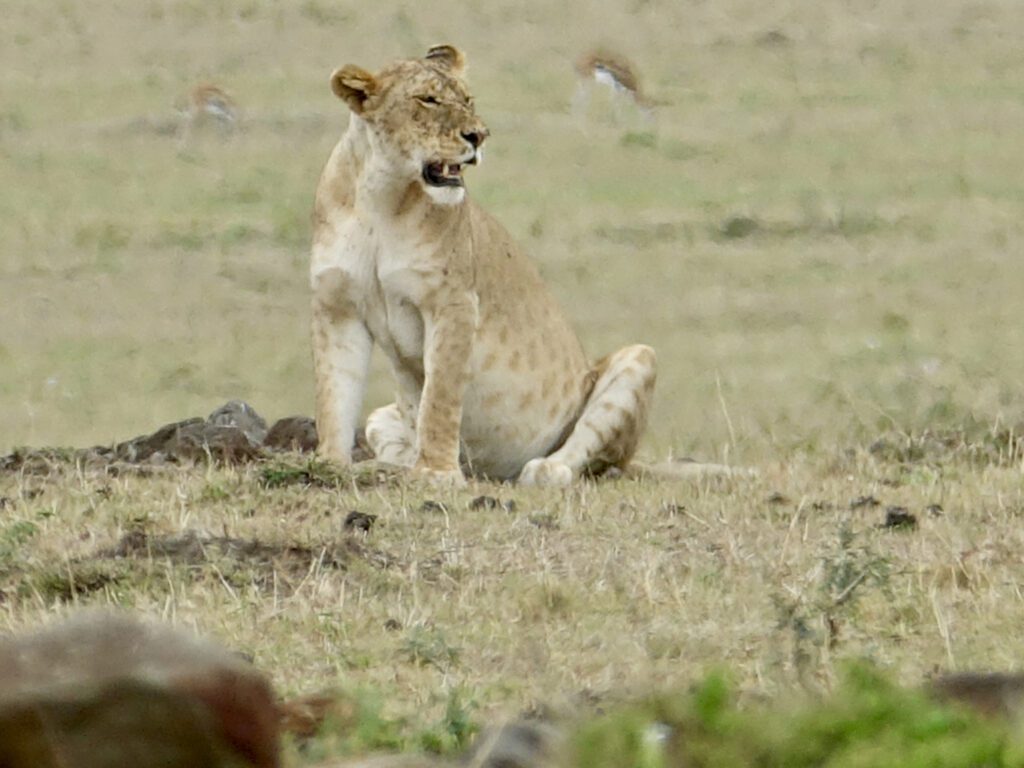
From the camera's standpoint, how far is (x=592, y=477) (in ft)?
31.9

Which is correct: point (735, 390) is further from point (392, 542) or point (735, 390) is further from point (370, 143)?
point (392, 542)

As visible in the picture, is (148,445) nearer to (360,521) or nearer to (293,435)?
(293,435)

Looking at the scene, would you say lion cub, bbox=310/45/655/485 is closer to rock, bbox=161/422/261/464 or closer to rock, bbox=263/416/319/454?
rock, bbox=161/422/261/464

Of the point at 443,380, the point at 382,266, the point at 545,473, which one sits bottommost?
the point at 545,473

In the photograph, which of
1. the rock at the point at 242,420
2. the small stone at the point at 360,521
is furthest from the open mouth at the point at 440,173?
the small stone at the point at 360,521

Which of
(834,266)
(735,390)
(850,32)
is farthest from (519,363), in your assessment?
(850,32)

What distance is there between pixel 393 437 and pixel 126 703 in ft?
22.1

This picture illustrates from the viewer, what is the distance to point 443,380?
9133 mm

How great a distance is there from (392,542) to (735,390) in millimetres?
8165

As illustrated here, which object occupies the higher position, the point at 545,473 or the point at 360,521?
the point at 360,521

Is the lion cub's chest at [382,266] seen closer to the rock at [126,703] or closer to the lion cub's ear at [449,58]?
the lion cub's ear at [449,58]

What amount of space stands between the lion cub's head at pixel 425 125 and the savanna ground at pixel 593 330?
133cm

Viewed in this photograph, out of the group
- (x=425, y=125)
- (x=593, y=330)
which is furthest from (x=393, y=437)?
(x=593, y=330)

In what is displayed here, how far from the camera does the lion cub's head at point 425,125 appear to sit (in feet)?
29.9
